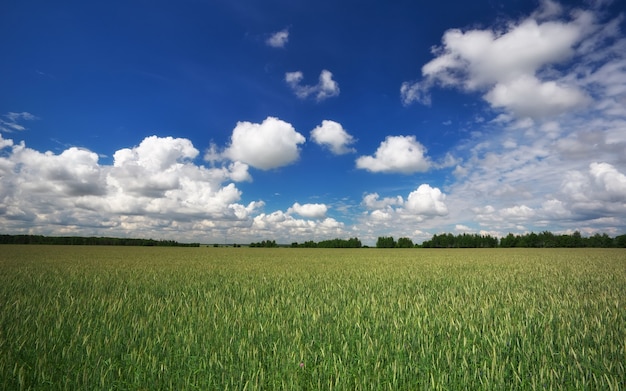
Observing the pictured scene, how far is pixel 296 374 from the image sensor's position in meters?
3.34

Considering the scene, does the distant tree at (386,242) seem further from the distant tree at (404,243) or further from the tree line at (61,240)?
the tree line at (61,240)

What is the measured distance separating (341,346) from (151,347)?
97.4 inches

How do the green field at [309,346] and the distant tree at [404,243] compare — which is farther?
the distant tree at [404,243]

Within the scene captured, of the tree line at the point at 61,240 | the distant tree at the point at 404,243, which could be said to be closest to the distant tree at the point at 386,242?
the distant tree at the point at 404,243

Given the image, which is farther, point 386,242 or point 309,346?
point 386,242

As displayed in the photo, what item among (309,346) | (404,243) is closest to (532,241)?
(404,243)

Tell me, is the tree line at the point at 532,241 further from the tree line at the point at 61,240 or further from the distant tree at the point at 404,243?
the tree line at the point at 61,240

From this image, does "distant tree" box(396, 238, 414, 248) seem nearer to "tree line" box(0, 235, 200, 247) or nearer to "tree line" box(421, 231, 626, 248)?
"tree line" box(421, 231, 626, 248)

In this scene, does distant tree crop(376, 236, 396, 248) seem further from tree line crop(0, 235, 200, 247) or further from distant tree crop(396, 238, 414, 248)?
tree line crop(0, 235, 200, 247)

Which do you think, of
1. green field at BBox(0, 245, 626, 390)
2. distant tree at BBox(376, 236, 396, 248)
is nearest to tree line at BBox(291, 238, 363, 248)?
distant tree at BBox(376, 236, 396, 248)

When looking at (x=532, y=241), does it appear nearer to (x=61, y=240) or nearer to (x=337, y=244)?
(x=337, y=244)

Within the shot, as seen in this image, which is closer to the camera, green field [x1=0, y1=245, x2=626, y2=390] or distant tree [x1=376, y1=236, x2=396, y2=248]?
green field [x1=0, y1=245, x2=626, y2=390]

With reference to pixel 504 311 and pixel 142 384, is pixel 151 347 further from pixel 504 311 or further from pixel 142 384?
pixel 504 311

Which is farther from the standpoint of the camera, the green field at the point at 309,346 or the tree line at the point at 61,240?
the tree line at the point at 61,240
